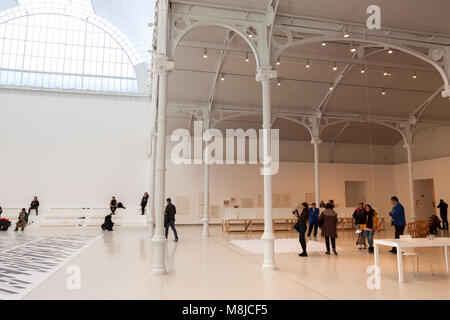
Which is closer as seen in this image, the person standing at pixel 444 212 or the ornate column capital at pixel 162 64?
the ornate column capital at pixel 162 64

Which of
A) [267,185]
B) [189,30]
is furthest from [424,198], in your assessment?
[189,30]

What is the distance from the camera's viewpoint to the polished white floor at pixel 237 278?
15.4 ft

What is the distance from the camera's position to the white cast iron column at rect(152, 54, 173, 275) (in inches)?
242

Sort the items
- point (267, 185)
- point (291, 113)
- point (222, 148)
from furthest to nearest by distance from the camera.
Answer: point (222, 148) < point (291, 113) < point (267, 185)

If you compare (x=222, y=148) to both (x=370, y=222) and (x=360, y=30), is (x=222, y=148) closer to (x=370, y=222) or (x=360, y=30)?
(x=370, y=222)

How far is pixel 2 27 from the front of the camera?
1944 cm

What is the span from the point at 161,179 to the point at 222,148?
1264 centimetres

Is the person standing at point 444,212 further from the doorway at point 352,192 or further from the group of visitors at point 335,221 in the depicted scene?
the group of visitors at point 335,221

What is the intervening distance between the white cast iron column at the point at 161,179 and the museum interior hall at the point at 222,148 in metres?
0.05

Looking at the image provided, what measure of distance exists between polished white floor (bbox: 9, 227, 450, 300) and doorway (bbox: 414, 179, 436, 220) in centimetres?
1257

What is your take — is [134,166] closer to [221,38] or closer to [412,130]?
[221,38]

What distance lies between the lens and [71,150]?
1870 cm

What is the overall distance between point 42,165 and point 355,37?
57.9ft

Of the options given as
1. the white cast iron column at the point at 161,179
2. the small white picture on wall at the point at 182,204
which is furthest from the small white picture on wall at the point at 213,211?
the white cast iron column at the point at 161,179
